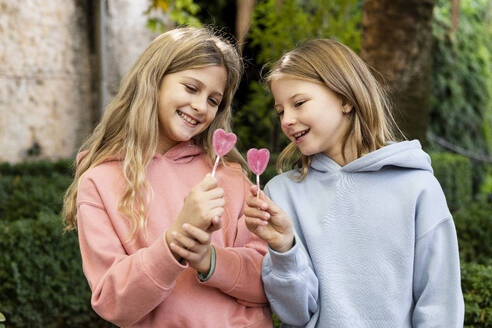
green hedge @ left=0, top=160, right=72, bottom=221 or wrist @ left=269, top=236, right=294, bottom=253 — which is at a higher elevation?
wrist @ left=269, top=236, right=294, bottom=253

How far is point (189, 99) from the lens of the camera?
171cm

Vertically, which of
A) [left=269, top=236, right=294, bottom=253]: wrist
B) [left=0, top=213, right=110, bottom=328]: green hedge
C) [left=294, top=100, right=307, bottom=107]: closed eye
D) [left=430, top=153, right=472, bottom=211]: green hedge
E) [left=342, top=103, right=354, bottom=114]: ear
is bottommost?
[left=430, top=153, right=472, bottom=211]: green hedge

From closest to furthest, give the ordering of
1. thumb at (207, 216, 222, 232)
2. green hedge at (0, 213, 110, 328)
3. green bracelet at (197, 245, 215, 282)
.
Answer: thumb at (207, 216, 222, 232)
green bracelet at (197, 245, 215, 282)
green hedge at (0, 213, 110, 328)

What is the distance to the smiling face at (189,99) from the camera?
172 cm

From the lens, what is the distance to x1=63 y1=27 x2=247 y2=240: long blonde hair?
1.67 metres

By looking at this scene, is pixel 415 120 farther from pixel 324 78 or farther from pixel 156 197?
pixel 156 197

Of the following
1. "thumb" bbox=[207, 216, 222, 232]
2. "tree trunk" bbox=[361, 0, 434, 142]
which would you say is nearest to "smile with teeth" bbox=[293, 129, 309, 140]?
"thumb" bbox=[207, 216, 222, 232]

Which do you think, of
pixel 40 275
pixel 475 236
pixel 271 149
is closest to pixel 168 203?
pixel 40 275

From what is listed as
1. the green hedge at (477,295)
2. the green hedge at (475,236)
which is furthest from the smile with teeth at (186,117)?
the green hedge at (475,236)

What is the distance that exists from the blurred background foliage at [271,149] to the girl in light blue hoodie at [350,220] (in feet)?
1.09

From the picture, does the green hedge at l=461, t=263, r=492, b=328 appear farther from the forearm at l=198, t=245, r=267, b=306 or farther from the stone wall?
the stone wall

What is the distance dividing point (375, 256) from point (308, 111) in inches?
19.0

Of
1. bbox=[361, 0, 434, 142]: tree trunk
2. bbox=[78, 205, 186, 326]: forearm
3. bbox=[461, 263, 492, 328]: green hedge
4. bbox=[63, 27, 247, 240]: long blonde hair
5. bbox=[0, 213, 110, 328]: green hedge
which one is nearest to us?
bbox=[78, 205, 186, 326]: forearm

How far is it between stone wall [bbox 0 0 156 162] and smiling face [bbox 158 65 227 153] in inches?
181
